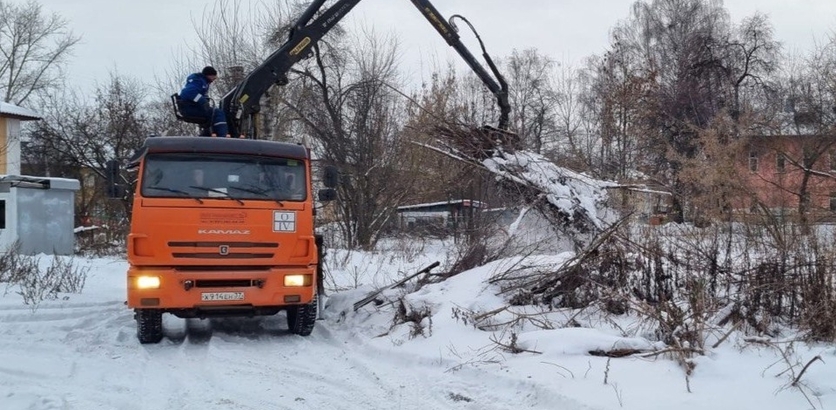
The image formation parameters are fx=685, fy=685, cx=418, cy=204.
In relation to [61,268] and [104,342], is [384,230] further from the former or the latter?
[104,342]

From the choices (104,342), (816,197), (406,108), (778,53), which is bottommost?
(104,342)

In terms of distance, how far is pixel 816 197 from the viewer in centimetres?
1144

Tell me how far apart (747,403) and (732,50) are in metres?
35.1

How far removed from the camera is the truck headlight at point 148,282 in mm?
8031

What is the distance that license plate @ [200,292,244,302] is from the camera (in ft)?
26.9

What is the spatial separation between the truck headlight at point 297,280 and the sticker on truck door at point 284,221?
0.59 metres

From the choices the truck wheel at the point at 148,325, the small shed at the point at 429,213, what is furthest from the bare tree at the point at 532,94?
the truck wheel at the point at 148,325

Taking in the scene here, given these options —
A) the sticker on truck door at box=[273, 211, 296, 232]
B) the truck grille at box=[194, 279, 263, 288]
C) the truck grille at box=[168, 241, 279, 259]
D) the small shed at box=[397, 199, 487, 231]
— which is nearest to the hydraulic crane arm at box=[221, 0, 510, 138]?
the sticker on truck door at box=[273, 211, 296, 232]

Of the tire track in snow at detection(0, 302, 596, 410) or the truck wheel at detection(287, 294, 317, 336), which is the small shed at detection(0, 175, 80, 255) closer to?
the tire track in snow at detection(0, 302, 596, 410)

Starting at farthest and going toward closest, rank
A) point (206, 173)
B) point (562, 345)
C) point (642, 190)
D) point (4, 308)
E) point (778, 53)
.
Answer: point (778, 53) → point (642, 190) → point (4, 308) → point (206, 173) → point (562, 345)

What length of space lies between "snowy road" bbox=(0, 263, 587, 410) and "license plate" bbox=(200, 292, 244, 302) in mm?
591

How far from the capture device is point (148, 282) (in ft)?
26.4

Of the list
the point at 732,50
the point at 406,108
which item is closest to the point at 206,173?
the point at 406,108

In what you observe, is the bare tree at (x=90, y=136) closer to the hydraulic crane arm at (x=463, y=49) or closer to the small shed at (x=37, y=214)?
the small shed at (x=37, y=214)
